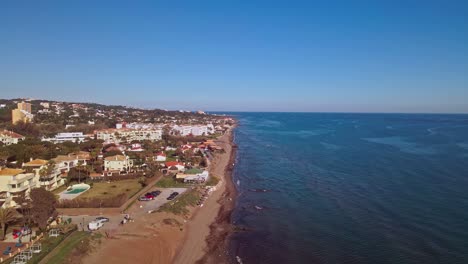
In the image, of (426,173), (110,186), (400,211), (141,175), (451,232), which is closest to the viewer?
(451,232)

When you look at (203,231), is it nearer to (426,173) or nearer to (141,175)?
(141,175)

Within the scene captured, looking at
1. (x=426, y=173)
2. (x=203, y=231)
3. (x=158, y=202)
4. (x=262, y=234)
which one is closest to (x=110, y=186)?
(x=158, y=202)

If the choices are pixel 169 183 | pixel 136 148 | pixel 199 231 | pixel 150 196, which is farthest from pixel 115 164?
pixel 199 231

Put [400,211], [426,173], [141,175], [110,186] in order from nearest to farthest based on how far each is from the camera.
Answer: [400,211]
[110,186]
[141,175]
[426,173]

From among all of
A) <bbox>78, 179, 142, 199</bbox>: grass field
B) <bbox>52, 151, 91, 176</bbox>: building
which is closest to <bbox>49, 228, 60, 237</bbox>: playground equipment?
<bbox>78, 179, 142, 199</bbox>: grass field

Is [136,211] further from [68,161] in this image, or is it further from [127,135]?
[127,135]
